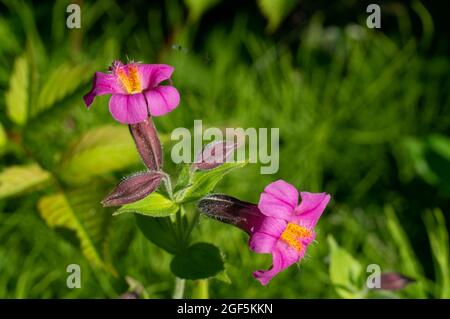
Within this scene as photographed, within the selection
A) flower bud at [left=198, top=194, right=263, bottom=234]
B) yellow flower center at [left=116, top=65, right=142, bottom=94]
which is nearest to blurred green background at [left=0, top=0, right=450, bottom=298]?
flower bud at [left=198, top=194, right=263, bottom=234]

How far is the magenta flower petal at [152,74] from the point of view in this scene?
3.24ft

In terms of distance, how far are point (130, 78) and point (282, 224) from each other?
30 cm

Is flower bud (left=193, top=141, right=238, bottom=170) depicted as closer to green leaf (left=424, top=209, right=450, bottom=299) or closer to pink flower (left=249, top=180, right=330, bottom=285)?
pink flower (left=249, top=180, right=330, bottom=285)

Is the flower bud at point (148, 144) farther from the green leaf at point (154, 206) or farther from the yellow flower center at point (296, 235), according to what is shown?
the yellow flower center at point (296, 235)

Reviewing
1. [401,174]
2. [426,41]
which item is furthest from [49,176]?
[426,41]

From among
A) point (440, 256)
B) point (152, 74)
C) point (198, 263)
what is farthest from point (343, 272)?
point (152, 74)

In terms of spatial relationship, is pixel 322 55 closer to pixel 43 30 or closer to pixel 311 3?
pixel 311 3

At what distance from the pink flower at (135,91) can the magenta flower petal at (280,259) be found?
9.4 inches

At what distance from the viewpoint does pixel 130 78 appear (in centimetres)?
101

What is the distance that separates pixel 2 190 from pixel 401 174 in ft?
3.73

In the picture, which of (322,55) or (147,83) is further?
(322,55)

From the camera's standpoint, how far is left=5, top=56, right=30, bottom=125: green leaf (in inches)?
59.1

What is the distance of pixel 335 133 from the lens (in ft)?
6.49
